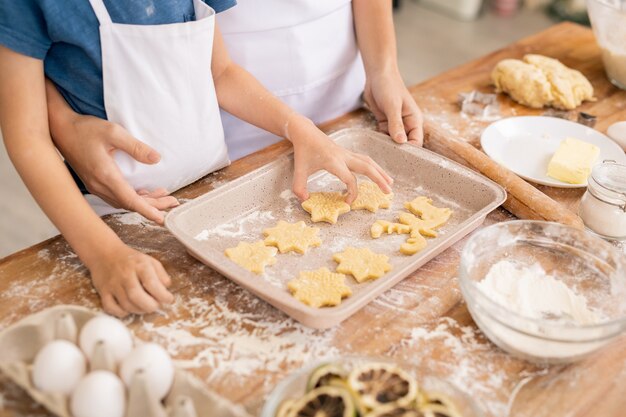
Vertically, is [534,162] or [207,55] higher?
[207,55]

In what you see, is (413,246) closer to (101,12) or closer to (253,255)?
(253,255)

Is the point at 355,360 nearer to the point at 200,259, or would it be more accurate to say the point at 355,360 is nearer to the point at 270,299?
the point at 270,299

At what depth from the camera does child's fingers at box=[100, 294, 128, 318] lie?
3.03 ft

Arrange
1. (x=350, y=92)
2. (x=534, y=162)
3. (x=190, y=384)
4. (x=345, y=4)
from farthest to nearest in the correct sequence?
(x=350, y=92), (x=345, y=4), (x=534, y=162), (x=190, y=384)

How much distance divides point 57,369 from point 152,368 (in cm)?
11

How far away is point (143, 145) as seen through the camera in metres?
1.05

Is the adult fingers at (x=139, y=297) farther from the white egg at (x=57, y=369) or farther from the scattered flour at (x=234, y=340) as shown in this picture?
the white egg at (x=57, y=369)

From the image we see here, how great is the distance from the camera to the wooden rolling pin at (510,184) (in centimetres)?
113

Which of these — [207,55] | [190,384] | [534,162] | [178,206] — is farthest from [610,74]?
[190,384]

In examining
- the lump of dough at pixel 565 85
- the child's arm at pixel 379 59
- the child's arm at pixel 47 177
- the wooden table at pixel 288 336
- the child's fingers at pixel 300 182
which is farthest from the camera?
the lump of dough at pixel 565 85

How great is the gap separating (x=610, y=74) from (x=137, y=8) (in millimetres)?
1297

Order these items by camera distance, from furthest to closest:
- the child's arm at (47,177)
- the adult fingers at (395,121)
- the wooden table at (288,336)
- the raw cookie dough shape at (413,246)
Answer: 1. the adult fingers at (395,121)
2. the raw cookie dough shape at (413,246)
3. the child's arm at (47,177)
4. the wooden table at (288,336)

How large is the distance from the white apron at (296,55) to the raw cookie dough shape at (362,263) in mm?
542

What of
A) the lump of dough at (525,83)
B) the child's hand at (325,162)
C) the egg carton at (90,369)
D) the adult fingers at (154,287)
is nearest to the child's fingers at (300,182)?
the child's hand at (325,162)
